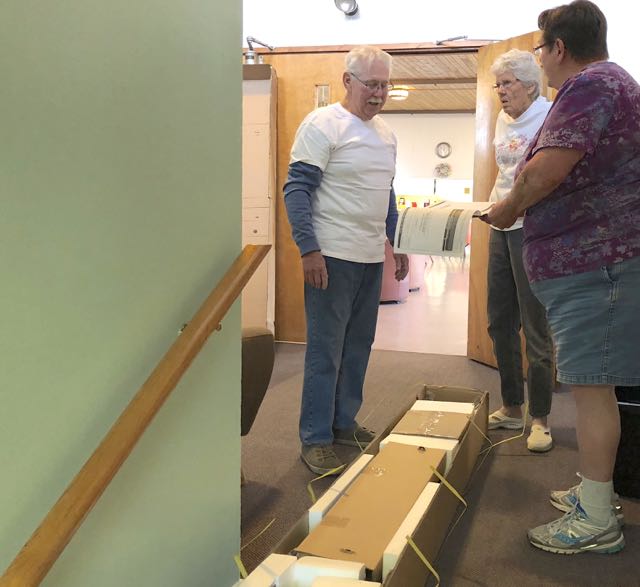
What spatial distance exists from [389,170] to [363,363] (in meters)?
0.74

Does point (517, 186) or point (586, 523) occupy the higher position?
point (517, 186)

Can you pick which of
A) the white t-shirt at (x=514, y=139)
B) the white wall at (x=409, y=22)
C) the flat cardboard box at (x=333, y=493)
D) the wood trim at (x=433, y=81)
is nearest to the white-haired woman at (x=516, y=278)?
the white t-shirt at (x=514, y=139)

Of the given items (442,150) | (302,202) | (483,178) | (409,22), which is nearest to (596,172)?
(302,202)

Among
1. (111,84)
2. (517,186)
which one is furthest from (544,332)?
(111,84)

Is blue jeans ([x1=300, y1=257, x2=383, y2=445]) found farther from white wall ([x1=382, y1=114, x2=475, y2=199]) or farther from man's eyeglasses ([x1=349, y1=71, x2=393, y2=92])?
white wall ([x1=382, y1=114, x2=475, y2=199])

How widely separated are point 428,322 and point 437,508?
4.10m

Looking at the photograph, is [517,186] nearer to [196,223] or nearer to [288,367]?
[196,223]

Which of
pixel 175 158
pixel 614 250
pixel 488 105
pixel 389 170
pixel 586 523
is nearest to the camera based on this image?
pixel 175 158

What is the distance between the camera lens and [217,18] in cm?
128

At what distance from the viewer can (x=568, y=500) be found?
81.5 inches

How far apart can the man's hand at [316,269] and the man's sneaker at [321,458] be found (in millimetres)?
596

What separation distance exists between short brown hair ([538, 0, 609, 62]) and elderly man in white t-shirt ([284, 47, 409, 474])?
0.69 m

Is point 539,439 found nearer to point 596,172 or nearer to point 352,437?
point 352,437

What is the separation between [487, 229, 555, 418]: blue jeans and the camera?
2613 mm
